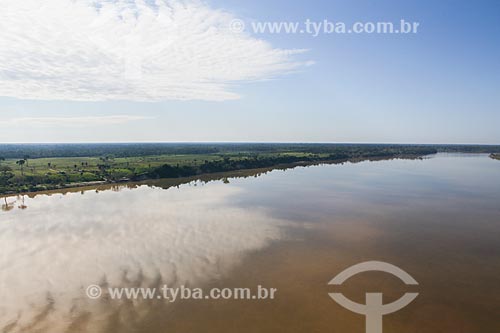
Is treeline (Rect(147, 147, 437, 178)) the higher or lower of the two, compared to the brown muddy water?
higher

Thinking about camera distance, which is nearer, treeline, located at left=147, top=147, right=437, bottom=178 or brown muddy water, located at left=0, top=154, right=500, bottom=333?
brown muddy water, located at left=0, top=154, right=500, bottom=333

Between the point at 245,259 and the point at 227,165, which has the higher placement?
the point at 227,165

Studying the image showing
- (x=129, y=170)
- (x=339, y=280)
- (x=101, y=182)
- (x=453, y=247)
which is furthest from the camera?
(x=129, y=170)

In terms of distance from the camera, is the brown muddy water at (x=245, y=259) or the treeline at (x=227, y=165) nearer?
the brown muddy water at (x=245, y=259)

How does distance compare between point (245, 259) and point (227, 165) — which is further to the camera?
point (227, 165)

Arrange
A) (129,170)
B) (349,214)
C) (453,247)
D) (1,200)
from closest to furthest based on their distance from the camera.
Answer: (453,247), (349,214), (1,200), (129,170)

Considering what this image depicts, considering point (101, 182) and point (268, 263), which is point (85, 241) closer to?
point (268, 263)

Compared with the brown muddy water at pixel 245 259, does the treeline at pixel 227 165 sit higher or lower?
higher

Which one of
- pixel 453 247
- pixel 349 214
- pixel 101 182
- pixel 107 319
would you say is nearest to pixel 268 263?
pixel 107 319
